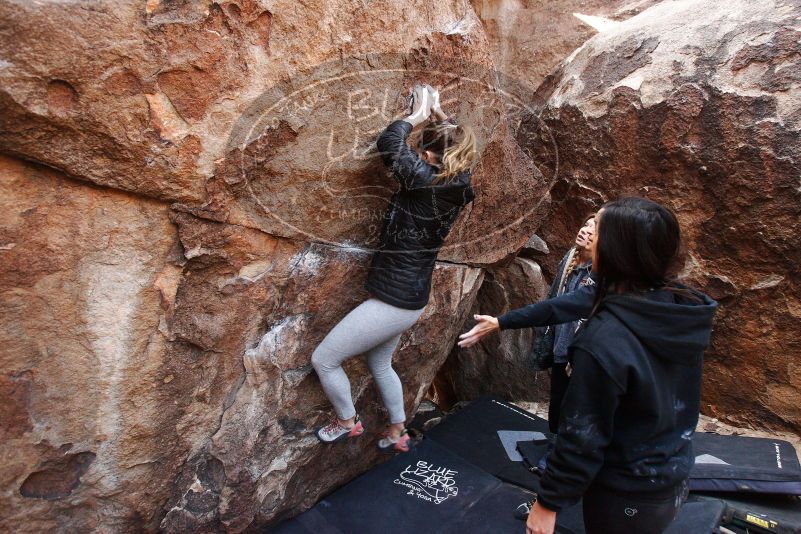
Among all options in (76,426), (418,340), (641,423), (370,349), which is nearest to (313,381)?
(370,349)

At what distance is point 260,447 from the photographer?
2.19 meters

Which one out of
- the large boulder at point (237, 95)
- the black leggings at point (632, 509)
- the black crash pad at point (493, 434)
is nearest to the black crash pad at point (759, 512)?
the black crash pad at point (493, 434)

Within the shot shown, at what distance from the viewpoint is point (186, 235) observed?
1.90 metres

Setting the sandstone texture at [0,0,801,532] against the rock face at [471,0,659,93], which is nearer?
the sandstone texture at [0,0,801,532]

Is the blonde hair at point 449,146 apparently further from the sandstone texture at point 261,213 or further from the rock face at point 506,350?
the rock face at point 506,350

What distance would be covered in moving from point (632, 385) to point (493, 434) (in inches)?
79.8

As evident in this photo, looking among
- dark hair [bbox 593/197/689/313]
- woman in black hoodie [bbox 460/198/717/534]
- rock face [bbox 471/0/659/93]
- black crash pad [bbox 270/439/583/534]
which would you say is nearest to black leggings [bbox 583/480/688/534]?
woman in black hoodie [bbox 460/198/717/534]

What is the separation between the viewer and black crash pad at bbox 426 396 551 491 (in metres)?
2.84

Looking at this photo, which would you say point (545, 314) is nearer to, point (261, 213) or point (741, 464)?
point (261, 213)

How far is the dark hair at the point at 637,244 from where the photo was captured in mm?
1282

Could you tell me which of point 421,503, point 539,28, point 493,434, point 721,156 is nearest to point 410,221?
point 421,503

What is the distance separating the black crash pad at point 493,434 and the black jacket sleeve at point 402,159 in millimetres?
1686

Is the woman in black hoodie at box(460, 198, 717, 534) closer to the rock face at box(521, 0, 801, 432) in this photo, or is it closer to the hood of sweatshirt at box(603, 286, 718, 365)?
the hood of sweatshirt at box(603, 286, 718, 365)

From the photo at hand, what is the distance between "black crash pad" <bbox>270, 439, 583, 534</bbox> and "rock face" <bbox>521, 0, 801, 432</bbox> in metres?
1.46
